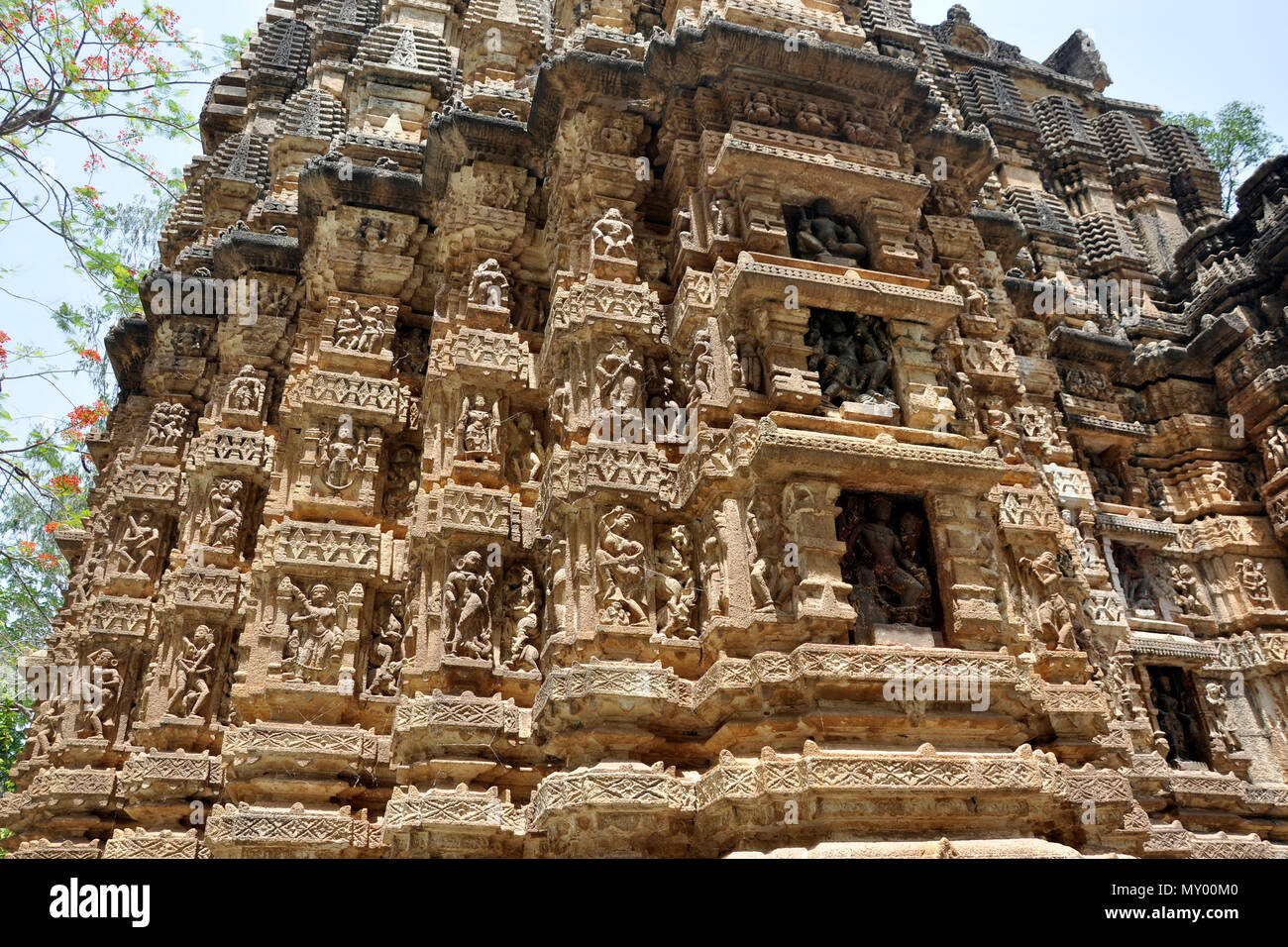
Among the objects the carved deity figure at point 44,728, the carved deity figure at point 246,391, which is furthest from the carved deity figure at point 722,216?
the carved deity figure at point 44,728

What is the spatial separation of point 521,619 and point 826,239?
4.45m

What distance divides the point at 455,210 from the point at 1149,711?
37.1 feet

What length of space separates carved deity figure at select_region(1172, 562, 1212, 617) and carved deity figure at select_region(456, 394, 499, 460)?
1146 centimetres

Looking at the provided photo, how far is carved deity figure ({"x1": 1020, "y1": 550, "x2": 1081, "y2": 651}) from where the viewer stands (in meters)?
7.74

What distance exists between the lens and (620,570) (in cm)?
649

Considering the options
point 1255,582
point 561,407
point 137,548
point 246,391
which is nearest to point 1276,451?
point 1255,582

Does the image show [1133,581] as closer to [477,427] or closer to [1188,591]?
[1188,591]

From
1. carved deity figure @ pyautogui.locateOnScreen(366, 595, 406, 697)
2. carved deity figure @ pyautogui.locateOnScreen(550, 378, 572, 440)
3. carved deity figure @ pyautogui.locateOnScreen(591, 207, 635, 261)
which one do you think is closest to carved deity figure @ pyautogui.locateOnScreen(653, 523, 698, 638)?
carved deity figure @ pyautogui.locateOnScreen(550, 378, 572, 440)

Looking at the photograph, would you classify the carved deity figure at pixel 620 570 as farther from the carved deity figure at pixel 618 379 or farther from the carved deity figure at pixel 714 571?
the carved deity figure at pixel 618 379

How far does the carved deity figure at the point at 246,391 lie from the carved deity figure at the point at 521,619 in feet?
16.6

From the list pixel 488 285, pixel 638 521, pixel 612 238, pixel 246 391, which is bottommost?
pixel 638 521

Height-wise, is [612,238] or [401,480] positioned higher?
[612,238]

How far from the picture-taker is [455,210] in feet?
31.5

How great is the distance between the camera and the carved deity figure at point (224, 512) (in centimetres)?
1032
